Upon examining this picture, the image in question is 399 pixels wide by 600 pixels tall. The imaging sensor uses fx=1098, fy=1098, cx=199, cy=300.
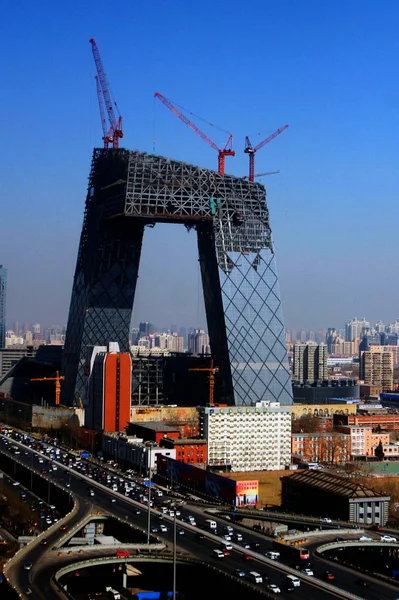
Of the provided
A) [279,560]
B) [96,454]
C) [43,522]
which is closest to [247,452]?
[96,454]

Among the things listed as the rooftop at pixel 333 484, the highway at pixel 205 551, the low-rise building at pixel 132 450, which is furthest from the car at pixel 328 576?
the low-rise building at pixel 132 450

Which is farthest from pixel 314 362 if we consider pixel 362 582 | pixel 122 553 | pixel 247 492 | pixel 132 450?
pixel 362 582

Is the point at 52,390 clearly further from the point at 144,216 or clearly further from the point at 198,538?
the point at 198,538

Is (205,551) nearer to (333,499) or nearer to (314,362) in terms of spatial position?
(333,499)

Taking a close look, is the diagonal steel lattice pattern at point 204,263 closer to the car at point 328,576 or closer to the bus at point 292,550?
the bus at point 292,550

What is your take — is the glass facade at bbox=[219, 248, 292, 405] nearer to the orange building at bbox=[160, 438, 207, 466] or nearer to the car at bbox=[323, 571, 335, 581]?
the orange building at bbox=[160, 438, 207, 466]

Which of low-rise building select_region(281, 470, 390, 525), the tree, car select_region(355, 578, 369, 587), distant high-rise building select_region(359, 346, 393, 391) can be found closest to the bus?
car select_region(355, 578, 369, 587)

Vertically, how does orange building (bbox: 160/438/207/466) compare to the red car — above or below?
above
